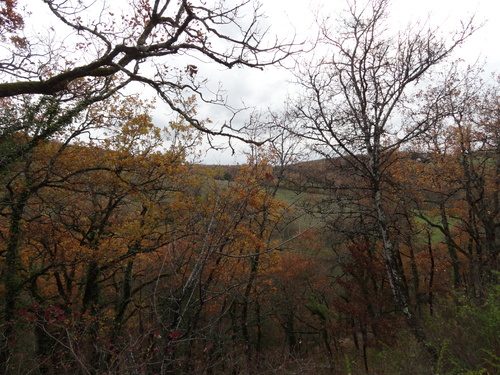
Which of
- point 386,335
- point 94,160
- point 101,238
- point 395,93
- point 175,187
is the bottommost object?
point 386,335

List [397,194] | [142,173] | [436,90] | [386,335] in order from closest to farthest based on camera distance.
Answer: [397,194] < [142,173] < [436,90] < [386,335]

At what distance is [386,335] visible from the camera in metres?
13.2

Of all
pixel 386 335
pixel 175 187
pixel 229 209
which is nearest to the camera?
pixel 229 209

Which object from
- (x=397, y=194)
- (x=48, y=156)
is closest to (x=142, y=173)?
(x=48, y=156)

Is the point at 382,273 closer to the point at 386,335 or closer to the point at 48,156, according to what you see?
the point at 386,335

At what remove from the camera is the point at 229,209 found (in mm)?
4359

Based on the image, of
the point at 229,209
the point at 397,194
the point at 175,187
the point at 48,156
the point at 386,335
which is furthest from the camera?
the point at 386,335

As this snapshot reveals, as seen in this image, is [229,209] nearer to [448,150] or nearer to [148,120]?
[148,120]

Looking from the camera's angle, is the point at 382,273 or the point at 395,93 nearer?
the point at 395,93

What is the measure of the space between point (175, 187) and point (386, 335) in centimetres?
1181

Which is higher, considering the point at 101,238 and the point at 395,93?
the point at 395,93

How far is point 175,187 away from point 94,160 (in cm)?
316

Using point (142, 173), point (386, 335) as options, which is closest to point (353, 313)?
point (386, 335)

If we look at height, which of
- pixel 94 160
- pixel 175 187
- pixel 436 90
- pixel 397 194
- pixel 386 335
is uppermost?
pixel 436 90
